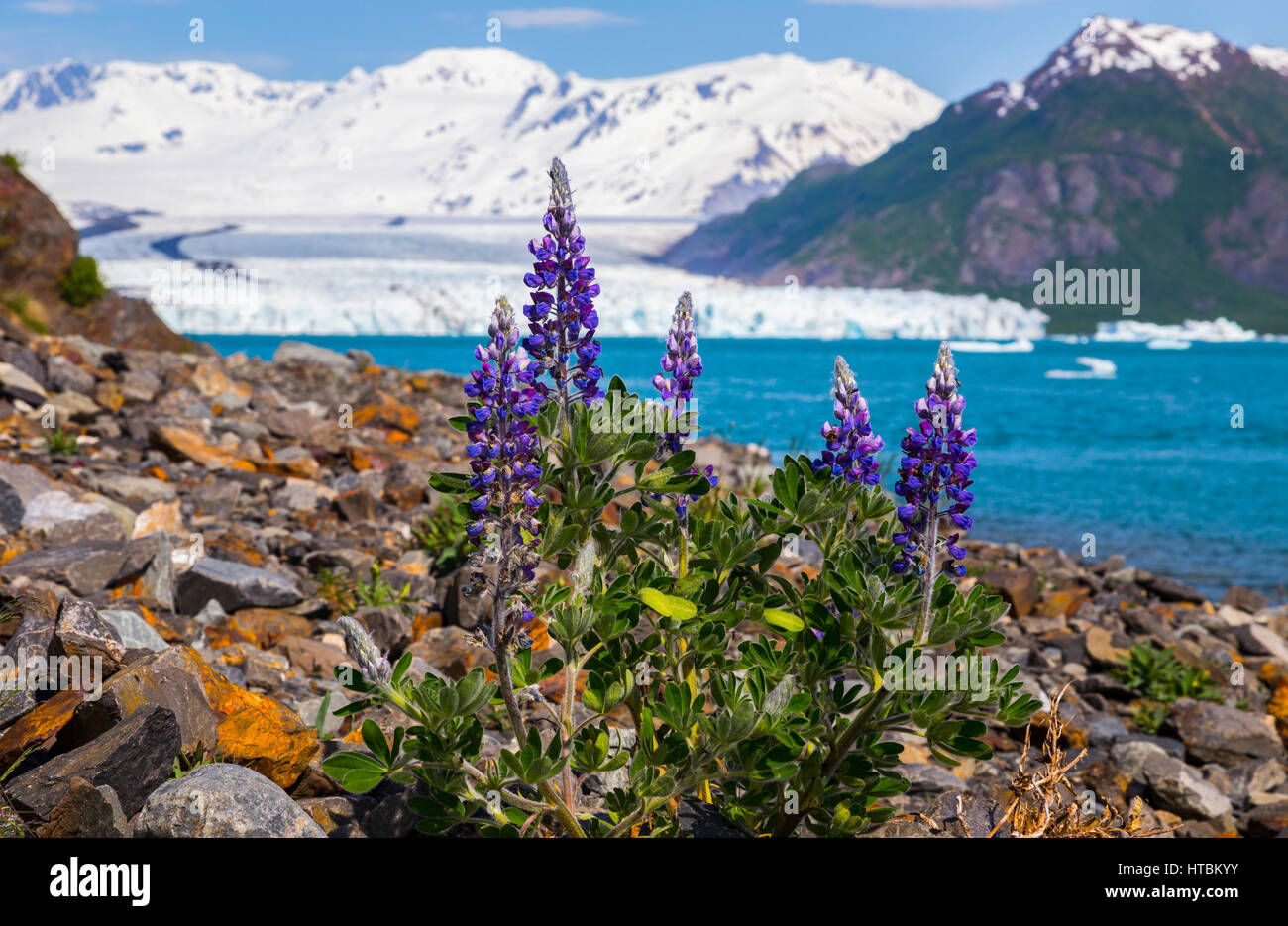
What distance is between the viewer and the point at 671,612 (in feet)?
9.53

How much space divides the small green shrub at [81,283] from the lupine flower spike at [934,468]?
73.7 ft

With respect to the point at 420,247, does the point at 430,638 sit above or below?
below

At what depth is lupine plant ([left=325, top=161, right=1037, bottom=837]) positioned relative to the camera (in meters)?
2.89

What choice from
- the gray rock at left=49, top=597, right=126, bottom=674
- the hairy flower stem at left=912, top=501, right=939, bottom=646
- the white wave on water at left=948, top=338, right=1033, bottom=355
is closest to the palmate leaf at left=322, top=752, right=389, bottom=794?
the hairy flower stem at left=912, top=501, right=939, bottom=646

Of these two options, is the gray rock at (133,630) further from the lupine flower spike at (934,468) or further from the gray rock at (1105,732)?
the gray rock at (1105,732)

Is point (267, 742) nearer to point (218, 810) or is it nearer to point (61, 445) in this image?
point (218, 810)

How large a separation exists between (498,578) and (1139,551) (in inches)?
719

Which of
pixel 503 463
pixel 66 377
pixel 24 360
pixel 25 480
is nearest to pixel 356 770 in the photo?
pixel 503 463

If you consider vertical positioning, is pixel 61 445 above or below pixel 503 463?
below

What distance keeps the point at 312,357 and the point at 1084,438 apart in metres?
27.4

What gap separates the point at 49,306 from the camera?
2091 centimetres

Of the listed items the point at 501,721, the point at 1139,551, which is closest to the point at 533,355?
the point at 501,721

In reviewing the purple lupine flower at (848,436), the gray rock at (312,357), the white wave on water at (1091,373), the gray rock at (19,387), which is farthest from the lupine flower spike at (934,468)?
A: the white wave on water at (1091,373)

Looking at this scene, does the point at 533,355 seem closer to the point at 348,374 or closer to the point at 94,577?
the point at 94,577
